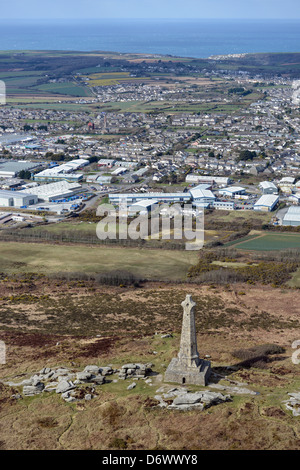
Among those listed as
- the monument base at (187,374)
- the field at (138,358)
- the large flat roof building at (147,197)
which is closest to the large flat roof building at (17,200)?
the large flat roof building at (147,197)

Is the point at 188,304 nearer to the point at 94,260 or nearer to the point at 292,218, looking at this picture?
the point at 94,260

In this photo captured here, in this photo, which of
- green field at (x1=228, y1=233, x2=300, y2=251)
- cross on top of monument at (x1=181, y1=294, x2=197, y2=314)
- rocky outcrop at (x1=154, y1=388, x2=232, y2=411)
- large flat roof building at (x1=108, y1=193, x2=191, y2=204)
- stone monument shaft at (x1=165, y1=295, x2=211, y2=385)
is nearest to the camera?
rocky outcrop at (x1=154, y1=388, x2=232, y2=411)

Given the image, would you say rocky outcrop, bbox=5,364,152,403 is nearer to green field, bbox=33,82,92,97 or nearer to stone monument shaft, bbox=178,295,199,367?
stone monument shaft, bbox=178,295,199,367

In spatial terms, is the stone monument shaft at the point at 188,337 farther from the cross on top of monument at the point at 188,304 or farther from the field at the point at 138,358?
the field at the point at 138,358

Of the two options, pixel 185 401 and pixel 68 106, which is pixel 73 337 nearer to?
pixel 185 401

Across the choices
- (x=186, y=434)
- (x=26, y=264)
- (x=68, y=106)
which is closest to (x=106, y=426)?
(x=186, y=434)

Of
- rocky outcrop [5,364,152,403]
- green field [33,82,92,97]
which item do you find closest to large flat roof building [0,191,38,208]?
rocky outcrop [5,364,152,403]

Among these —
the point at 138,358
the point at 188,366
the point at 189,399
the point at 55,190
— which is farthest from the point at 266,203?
the point at 189,399
